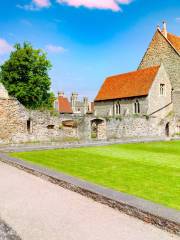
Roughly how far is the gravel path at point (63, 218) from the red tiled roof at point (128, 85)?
29.5m

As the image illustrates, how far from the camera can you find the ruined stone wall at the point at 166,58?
130 ft

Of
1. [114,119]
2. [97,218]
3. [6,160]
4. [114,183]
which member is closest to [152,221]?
→ [97,218]

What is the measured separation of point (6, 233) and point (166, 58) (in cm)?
3878

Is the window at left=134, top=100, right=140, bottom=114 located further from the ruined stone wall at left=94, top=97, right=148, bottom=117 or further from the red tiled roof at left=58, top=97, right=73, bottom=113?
the red tiled roof at left=58, top=97, right=73, bottom=113

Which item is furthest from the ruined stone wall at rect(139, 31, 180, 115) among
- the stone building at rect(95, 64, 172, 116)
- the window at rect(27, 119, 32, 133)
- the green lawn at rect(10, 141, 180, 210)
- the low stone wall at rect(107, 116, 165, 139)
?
the green lawn at rect(10, 141, 180, 210)

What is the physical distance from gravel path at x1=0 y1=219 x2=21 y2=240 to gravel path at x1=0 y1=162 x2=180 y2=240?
0.35 ft

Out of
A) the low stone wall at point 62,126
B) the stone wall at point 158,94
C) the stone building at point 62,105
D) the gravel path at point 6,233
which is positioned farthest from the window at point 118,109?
the gravel path at point 6,233

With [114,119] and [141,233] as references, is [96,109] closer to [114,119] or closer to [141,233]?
[114,119]

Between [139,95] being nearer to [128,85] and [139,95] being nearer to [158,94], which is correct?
[158,94]

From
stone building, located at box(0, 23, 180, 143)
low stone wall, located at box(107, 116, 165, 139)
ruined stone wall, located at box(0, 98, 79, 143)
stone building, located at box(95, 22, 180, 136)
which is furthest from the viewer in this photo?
stone building, located at box(95, 22, 180, 136)

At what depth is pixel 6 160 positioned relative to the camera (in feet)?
46.7

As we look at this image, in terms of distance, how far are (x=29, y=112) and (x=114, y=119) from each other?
380 inches

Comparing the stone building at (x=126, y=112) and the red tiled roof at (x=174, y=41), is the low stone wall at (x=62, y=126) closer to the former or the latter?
the stone building at (x=126, y=112)

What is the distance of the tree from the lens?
39844 millimetres
